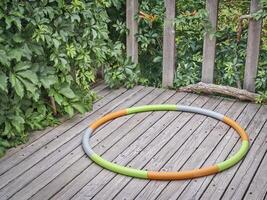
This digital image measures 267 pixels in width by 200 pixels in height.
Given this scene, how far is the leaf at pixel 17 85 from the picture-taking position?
10.4ft

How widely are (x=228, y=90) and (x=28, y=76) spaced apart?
78.8 inches

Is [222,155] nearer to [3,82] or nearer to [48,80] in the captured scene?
[48,80]

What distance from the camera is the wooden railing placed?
4.09 m

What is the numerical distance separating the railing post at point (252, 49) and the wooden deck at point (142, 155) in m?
A: 0.24

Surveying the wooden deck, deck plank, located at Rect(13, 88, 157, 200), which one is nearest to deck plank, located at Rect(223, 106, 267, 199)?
the wooden deck

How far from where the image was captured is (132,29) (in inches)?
180

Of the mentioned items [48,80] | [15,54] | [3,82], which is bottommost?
[48,80]

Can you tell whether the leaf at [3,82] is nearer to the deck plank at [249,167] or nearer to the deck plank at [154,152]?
the deck plank at [154,152]

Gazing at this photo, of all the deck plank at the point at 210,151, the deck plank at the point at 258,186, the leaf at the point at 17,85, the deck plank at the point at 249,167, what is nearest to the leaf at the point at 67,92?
the leaf at the point at 17,85

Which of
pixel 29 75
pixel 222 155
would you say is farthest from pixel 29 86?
pixel 222 155

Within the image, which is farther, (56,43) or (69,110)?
(69,110)

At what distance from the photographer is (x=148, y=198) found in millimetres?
2727

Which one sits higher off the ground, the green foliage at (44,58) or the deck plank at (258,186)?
the green foliage at (44,58)

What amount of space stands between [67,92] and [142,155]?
94 centimetres
